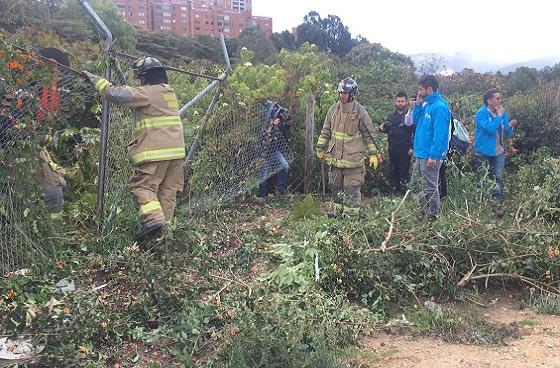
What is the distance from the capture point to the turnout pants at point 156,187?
176 inches

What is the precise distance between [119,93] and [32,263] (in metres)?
1.47

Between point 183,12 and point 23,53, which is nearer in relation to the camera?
point 23,53

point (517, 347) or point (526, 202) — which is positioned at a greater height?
point (526, 202)

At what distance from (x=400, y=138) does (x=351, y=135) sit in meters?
1.23

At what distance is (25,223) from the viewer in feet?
13.3

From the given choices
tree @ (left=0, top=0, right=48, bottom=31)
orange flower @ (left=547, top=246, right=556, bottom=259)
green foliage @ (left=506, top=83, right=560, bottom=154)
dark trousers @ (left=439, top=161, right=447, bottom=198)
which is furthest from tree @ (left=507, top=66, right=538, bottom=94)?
tree @ (left=0, top=0, right=48, bottom=31)

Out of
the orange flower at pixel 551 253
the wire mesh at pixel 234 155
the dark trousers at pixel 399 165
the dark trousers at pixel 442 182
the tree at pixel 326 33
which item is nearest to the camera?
the orange flower at pixel 551 253

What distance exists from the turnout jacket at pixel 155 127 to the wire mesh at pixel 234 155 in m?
1.26

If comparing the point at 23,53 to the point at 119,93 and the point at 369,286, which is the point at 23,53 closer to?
the point at 119,93

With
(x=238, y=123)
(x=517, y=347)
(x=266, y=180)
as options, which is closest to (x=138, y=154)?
(x=238, y=123)

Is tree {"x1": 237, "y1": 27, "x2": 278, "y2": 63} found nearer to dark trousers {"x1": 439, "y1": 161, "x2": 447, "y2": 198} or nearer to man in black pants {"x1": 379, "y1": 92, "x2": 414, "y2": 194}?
man in black pants {"x1": 379, "y1": 92, "x2": 414, "y2": 194}

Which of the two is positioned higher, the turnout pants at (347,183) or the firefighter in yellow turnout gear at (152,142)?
the firefighter in yellow turnout gear at (152,142)

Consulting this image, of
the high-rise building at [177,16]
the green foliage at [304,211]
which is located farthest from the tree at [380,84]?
the high-rise building at [177,16]

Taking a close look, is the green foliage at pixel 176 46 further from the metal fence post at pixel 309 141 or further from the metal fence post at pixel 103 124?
the metal fence post at pixel 103 124
